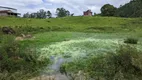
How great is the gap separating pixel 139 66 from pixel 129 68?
20.7 inches

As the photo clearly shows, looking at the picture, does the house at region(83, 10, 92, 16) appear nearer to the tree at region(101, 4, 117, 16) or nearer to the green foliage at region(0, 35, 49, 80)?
the tree at region(101, 4, 117, 16)

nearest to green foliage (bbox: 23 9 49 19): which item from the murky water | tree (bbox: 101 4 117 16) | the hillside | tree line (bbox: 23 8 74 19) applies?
tree line (bbox: 23 8 74 19)

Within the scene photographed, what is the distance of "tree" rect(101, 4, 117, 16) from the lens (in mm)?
71688

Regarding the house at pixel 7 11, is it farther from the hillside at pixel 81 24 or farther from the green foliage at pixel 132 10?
the green foliage at pixel 132 10

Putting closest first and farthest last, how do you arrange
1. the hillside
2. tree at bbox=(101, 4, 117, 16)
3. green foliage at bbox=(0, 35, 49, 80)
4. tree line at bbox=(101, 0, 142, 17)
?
green foliage at bbox=(0, 35, 49, 80), the hillside, tree line at bbox=(101, 0, 142, 17), tree at bbox=(101, 4, 117, 16)

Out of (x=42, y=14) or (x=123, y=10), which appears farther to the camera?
(x=42, y=14)

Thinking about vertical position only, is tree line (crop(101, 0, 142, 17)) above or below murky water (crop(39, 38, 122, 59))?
above

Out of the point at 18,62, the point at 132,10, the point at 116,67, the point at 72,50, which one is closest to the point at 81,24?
the point at 72,50

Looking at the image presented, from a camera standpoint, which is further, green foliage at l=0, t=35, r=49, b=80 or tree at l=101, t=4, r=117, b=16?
tree at l=101, t=4, r=117, b=16

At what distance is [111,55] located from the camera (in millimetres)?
12539

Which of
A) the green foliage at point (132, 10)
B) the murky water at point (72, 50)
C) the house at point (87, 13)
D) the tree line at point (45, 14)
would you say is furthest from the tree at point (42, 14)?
the murky water at point (72, 50)

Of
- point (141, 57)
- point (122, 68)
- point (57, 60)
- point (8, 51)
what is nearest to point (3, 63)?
point (8, 51)

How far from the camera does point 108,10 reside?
7256 centimetres

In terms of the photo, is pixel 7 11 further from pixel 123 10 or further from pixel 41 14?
pixel 123 10
